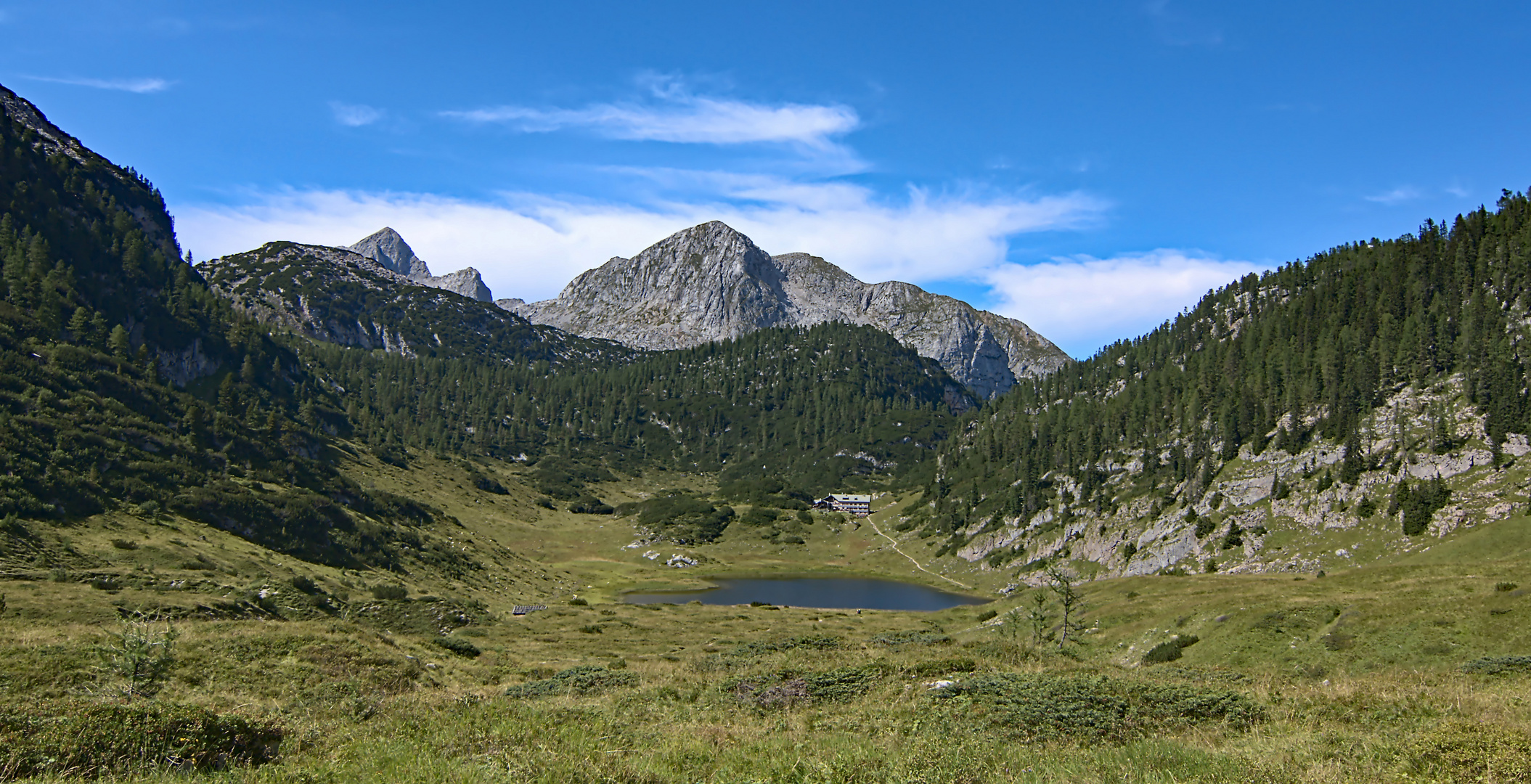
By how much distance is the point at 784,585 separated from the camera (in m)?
150

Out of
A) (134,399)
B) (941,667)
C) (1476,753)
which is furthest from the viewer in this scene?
(134,399)

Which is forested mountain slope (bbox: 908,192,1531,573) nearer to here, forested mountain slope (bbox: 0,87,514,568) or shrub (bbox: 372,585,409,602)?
shrub (bbox: 372,585,409,602)

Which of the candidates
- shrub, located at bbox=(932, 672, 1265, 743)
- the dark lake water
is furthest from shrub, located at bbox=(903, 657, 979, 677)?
the dark lake water

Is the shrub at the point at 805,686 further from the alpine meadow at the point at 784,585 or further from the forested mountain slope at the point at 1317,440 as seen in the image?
the forested mountain slope at the point at 1317,440

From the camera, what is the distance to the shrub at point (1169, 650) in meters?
47.7

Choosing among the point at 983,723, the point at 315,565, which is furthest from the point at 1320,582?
the point at 315,565

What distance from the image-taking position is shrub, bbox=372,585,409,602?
2975 inches

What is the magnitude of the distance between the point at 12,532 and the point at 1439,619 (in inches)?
3947

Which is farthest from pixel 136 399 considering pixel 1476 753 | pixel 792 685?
pixel 1476 753

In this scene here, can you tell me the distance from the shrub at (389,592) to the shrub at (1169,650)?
67480mm

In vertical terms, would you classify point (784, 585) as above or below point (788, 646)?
below

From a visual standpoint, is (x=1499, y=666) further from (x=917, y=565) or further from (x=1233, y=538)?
(x=917, y=565)

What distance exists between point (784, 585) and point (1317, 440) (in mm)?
101122

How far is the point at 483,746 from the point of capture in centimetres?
1667
